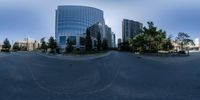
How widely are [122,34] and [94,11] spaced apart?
23.6m

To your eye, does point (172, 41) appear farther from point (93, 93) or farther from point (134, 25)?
point (93, 93)

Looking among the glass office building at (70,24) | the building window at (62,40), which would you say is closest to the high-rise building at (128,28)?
the glass office building at (70,24)

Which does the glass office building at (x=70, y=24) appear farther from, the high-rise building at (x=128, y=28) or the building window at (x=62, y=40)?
the high-rise building at (x=128, y=28)

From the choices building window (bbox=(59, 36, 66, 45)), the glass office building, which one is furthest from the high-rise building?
building window (bbox=(59, 36, 66, 45))

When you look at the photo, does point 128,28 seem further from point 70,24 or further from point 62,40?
point 62,40

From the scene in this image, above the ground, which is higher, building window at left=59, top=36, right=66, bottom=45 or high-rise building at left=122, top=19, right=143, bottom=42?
high-rise building at left=122, top=19, right=143, bottom=42

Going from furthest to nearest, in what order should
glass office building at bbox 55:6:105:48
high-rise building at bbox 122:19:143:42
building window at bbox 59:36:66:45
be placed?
high-rise building at bbox 122:19:143:42
glass office building at bbox 55:6:105:48
building window at bbox 59:36:66:45

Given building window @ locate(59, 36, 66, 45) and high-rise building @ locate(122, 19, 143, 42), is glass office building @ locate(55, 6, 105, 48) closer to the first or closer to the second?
building window @ locate(59, 36, 66, 45)

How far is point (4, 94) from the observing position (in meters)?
7.28

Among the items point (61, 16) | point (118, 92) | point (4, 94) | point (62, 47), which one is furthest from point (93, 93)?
point (61, 16)

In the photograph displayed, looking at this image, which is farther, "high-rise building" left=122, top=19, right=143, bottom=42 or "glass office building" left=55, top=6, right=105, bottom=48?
"high-rise building" left=122, top=19, right=143, bottom=42

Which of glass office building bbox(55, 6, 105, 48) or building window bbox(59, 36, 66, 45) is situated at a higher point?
glass office building bbox(55, 6, 105, 48)

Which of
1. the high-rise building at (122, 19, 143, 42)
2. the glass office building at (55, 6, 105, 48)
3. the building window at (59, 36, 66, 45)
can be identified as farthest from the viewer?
the high-rise building at (122, 19, 143, 42)

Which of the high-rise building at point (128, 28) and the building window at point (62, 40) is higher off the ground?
the high-rise building at point (128, 28)
